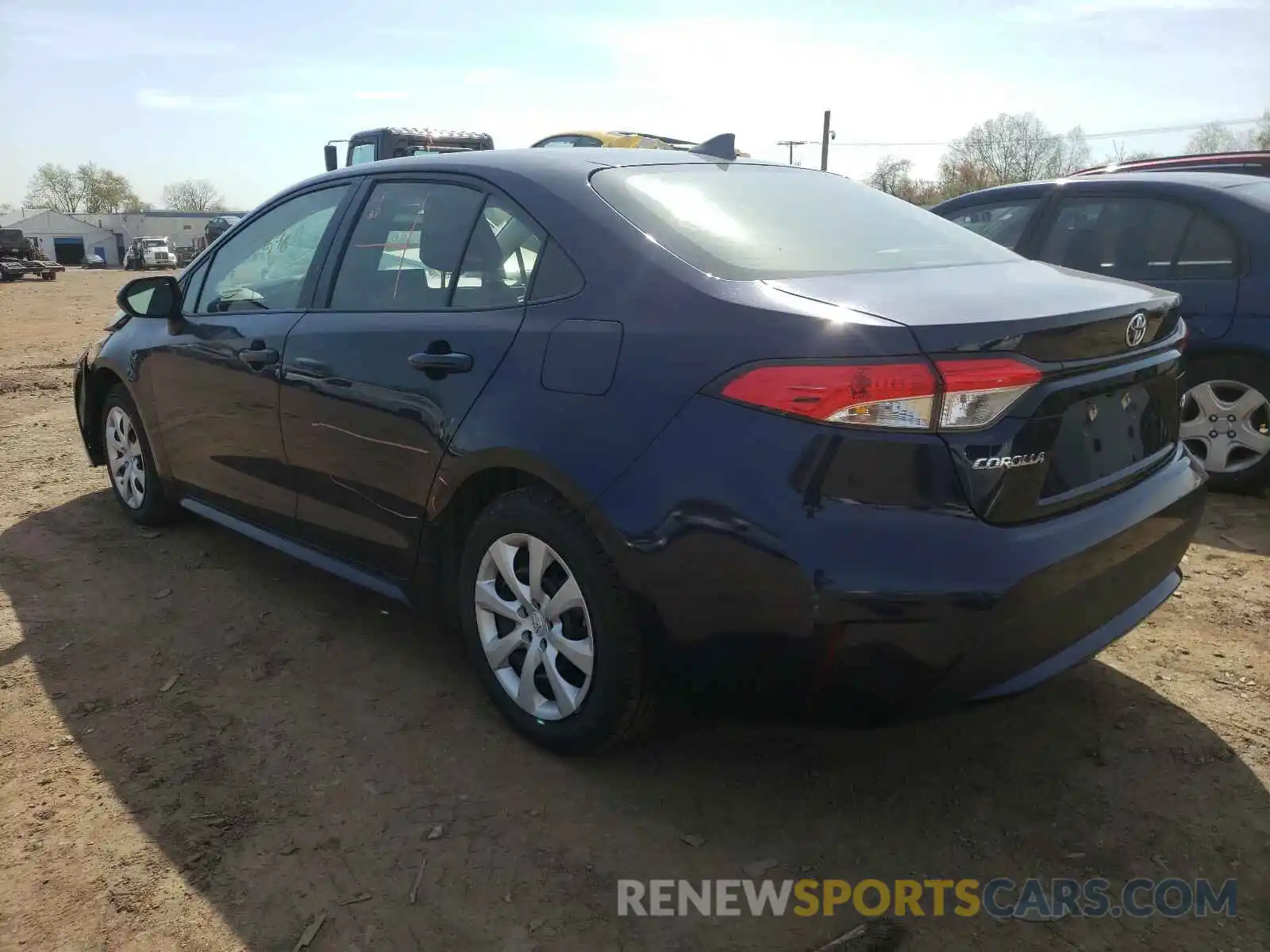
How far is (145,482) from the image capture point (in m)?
Answer: 4.61

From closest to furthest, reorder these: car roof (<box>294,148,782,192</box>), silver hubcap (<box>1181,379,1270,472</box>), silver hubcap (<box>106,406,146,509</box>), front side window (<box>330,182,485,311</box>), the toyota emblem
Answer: the toyota emblem
car roof (<box>294,148,782,192</box>)
front side window (<box>330,182,485,311</box>)
silver hubcap (<box>106,406,146,509</box>)
silver hubcap (<box>1181,379,1270,472</box>)

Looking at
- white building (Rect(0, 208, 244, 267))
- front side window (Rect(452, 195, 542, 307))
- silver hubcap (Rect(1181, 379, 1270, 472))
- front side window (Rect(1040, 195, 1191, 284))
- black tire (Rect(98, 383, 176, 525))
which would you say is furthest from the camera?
white building (Rect(0, 208, 244, 267))

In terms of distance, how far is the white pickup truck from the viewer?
5231 cm

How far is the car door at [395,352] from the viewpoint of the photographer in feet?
9.21

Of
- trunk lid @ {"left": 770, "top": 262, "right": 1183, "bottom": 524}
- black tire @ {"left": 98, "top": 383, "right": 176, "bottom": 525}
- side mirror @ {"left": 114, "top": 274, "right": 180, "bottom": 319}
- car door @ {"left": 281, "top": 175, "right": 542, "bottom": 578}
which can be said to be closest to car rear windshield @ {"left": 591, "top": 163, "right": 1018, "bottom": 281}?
trunk lid @ {"left": 770, "top": 262, "right": 1183, "bottom": 524}

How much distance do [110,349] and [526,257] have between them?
2908 mm

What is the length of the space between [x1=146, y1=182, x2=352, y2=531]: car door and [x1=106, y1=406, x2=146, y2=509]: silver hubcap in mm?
408

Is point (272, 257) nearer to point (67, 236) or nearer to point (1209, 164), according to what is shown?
point (1209, 164)

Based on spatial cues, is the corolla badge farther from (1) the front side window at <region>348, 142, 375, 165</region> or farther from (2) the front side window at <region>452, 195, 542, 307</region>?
(1) the front side window at <region>348, 142, 375, 165</region>

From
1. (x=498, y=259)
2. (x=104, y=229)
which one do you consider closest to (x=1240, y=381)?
(x=498, y=259)

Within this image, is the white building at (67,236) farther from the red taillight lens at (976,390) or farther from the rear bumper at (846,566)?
the red taillight lens at (976,390)

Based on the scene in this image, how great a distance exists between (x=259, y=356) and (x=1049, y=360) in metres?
2.68

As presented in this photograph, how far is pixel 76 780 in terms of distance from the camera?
269 cm

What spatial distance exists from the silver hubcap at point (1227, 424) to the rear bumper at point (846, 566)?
9.84 feet
